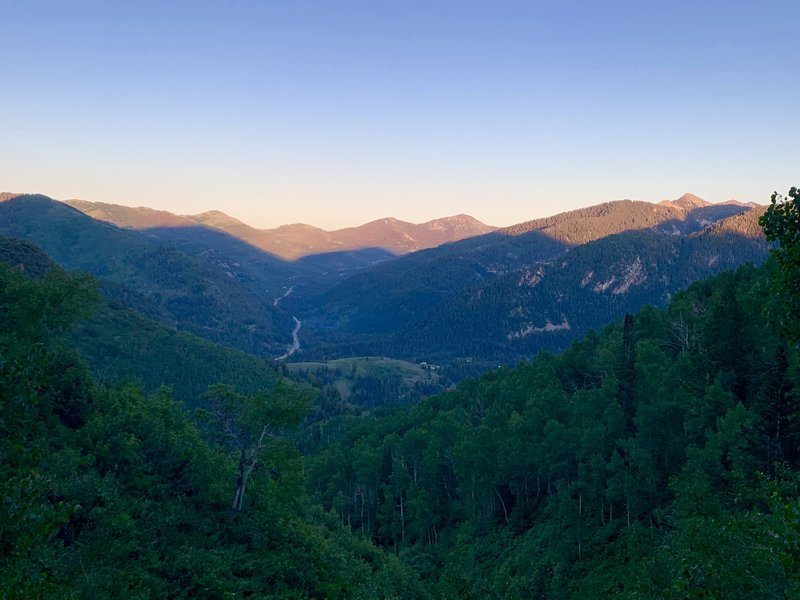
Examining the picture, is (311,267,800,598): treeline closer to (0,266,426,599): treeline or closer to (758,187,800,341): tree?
(758,187,800,341): tree

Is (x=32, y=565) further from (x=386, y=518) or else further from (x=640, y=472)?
(x=386, y=518)

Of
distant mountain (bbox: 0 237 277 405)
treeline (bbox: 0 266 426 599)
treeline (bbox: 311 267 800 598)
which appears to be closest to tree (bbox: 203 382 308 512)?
treeline (bbox: 0 266 426 599)

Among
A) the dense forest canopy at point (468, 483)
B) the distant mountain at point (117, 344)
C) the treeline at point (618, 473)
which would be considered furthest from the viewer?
the distant mountain at point (117, 344)

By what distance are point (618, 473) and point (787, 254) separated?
149 ft

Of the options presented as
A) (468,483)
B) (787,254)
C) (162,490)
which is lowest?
(468,483)

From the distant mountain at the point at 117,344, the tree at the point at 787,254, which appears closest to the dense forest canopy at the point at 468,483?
the tree at the point at 787,254

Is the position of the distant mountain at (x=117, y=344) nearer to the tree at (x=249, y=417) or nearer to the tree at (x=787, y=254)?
the tree at (x=249, y=417)

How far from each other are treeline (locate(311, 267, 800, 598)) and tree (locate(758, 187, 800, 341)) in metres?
1.11

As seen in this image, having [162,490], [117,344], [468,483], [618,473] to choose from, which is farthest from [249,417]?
[117,344]

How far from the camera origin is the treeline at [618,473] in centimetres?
2984

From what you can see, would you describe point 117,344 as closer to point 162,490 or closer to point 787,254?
point 162,490

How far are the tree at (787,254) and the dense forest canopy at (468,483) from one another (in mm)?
66

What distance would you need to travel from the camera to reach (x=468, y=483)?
85312mm

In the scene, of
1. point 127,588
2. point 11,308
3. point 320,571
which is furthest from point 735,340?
point 11,308
